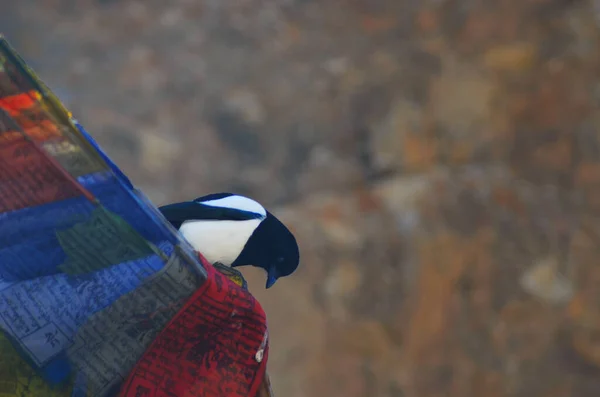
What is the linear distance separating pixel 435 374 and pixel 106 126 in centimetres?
129

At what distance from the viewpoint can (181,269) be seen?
1.28ft

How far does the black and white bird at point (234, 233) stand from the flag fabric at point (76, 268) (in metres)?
0.10

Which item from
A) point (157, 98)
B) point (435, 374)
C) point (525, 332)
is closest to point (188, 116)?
point (157, 98)

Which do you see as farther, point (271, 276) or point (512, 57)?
point (512, 57)

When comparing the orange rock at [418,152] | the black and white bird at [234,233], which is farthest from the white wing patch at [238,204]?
the orange rock at [418,152]

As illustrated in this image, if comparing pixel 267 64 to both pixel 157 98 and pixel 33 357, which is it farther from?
pixel 33 357

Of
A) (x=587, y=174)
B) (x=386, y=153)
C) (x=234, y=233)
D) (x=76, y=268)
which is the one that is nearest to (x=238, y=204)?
(x=234, y=233)

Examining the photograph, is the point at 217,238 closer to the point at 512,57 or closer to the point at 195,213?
the point at 195,213

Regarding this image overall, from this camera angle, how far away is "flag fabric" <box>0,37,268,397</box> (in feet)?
1.17

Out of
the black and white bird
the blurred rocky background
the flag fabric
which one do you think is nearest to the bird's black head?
the black and white bird

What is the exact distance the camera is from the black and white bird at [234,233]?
1.65ft

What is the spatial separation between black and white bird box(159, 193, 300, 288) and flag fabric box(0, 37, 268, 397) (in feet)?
0.32

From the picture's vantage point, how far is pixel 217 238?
0.50 m

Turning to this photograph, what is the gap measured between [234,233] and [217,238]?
16 millimetres
